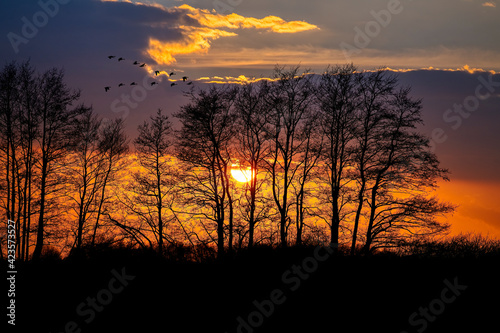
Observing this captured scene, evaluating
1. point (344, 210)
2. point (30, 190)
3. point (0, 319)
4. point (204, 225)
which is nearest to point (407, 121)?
point (344, 210)

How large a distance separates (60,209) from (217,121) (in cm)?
1264

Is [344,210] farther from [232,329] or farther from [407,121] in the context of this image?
[232,329]

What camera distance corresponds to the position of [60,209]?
2675 centimetres

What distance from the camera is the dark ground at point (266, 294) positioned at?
12484 mm

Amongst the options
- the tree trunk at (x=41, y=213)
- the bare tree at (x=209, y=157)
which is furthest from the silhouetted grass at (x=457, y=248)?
the tree trunk at (x=41, y=213)

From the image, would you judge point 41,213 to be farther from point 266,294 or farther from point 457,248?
point 457,248

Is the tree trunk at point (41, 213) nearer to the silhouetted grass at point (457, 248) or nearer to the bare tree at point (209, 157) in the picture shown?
the bare tree at point (209, 157)

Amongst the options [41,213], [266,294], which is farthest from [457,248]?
[41,213]

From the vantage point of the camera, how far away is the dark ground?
12.5m

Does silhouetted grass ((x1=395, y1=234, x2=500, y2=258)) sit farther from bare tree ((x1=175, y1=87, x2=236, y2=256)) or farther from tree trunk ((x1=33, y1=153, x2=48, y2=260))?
tree trunk ((x1=33, y1=153, x2=48, y2=260))

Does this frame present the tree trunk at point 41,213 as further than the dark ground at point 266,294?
Yes

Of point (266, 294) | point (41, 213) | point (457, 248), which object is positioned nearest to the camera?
point (266, 294)

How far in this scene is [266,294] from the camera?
13781 mm

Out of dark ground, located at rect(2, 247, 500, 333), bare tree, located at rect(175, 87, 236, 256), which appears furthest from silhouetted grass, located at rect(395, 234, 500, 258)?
bare tree, located at rect(175, 87, 236, 256)
